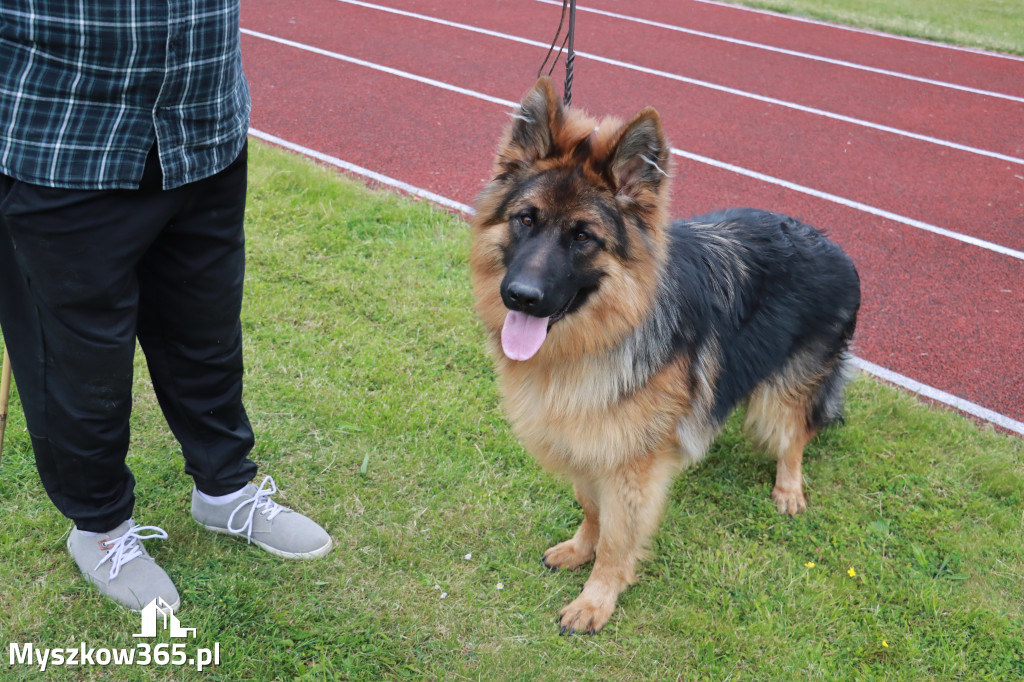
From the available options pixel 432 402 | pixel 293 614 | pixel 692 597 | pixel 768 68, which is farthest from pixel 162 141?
pixel 768 68

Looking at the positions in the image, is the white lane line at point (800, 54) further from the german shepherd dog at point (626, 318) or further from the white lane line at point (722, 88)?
the german shepherd dog at point (626, 318)

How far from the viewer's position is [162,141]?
2.22 m

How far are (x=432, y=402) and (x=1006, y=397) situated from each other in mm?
3350

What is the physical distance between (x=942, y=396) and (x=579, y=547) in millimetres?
2578

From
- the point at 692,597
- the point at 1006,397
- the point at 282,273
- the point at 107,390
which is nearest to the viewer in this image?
the point at 107,390

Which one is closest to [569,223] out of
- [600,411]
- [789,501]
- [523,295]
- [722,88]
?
[523,295]

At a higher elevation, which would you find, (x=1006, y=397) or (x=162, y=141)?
(x=162, y=141)

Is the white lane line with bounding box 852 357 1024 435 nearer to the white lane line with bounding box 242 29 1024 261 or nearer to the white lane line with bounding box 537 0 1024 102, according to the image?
the white lane line with bounding box 242 29 1024 261

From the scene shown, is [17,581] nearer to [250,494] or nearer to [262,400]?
[250,494]

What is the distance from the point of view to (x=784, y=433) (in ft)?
11.5

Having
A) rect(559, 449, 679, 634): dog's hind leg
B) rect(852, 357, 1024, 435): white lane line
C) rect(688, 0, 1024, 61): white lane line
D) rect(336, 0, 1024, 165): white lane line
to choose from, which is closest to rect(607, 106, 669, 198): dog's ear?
rect(559, 449, 679, 634): dog's hind leg

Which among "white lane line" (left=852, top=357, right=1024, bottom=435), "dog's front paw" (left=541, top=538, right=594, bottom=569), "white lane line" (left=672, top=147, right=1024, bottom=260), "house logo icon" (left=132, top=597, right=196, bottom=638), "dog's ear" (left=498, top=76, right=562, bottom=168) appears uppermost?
"dog's ear" (left=498, top=76, right=562, bottom=168)

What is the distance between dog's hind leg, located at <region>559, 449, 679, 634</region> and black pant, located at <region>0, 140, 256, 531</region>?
4.84ft

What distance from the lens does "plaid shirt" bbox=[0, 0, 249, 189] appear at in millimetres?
1989
